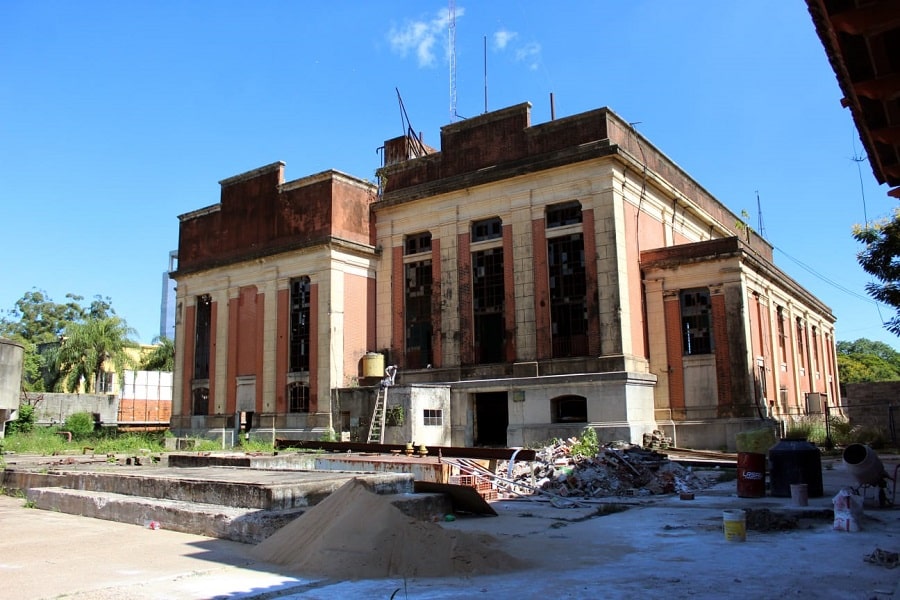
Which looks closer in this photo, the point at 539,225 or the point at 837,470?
the point at 837,470

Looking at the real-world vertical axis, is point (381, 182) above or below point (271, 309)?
above

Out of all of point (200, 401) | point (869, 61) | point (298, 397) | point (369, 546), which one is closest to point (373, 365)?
point (298, 397)

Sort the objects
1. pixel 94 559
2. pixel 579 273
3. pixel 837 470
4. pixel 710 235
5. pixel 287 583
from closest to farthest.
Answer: pixel 287 583, pixel 94 559, pixel 837 470, pixel 579 273, pixel 710 235

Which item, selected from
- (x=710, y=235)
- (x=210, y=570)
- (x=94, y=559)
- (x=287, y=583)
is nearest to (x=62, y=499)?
(x=94, y=559)

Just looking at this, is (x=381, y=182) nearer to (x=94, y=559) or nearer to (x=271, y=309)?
(x=271, y=309)

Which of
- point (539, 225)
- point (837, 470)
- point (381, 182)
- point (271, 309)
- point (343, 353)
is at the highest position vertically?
point (381, 182)

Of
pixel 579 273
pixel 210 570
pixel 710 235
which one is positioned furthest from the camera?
pixel 710 235

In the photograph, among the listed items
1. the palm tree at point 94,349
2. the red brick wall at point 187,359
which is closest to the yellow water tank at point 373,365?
the red brick wall at point 187,359

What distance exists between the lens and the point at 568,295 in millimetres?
26812

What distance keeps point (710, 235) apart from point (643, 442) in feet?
50.0

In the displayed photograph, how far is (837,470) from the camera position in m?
18.7

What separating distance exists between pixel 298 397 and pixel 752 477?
854 inches

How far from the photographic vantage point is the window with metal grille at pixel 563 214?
27.0 m

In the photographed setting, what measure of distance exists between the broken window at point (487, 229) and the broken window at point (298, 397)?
32.7ft
